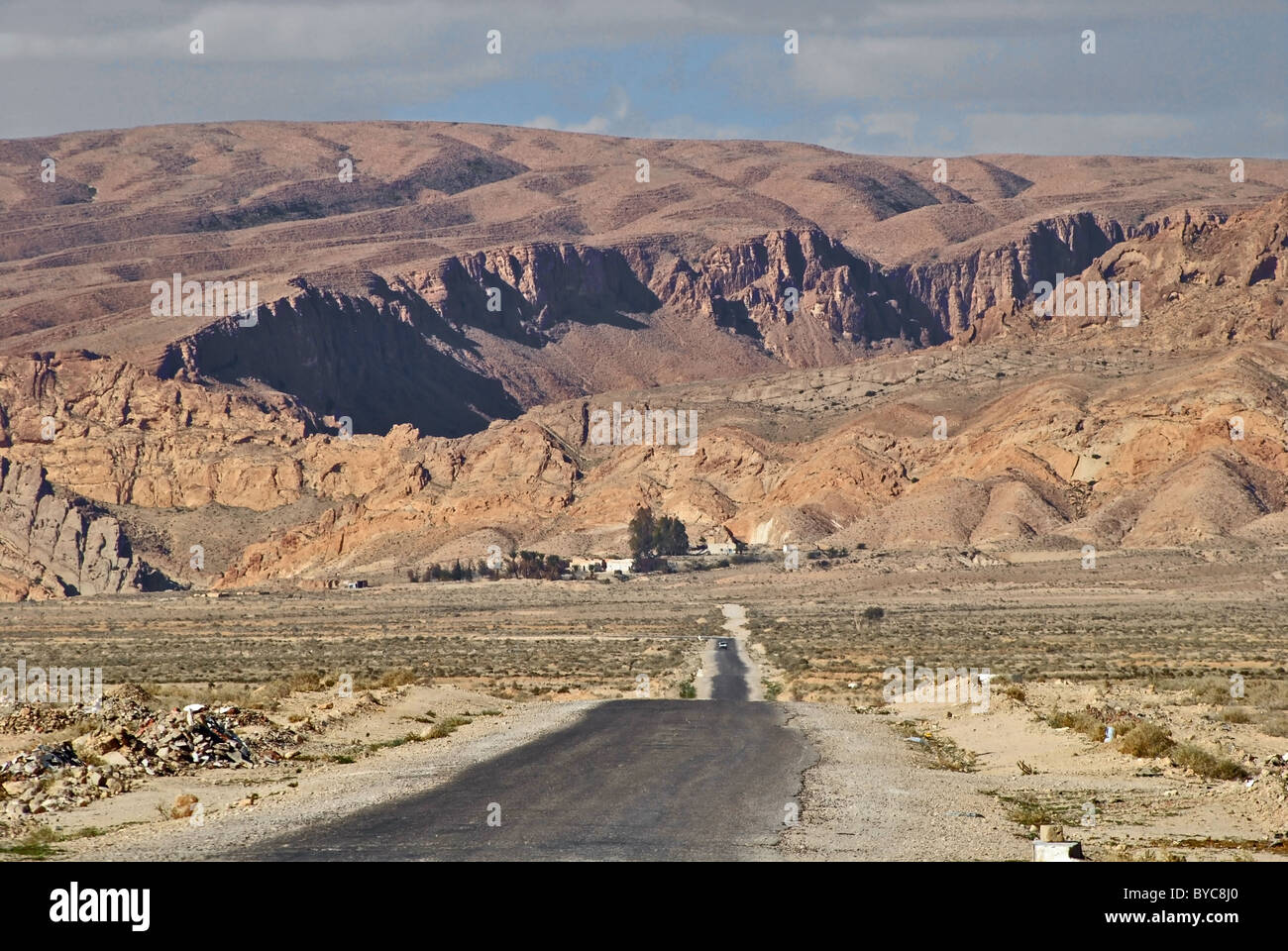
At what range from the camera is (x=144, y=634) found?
264 ft

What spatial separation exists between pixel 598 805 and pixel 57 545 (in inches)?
5468

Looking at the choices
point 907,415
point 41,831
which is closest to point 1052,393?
point 907,415

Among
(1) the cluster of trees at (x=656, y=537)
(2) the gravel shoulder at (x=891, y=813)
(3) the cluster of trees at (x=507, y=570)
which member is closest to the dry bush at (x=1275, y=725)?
(2) the gravel shoulder at (x=891, y=813)

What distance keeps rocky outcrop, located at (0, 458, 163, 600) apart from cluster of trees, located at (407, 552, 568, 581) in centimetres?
3247

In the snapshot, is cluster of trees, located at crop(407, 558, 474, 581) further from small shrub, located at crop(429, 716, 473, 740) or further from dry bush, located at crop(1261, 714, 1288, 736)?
dry bush, located at crop(1261, 714, 1288, 736)

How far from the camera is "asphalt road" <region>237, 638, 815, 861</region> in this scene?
49.5 ft

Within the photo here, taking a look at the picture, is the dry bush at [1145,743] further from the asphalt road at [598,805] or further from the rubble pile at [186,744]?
the rubble pile at [186,744]

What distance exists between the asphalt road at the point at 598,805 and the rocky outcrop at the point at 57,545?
119 m

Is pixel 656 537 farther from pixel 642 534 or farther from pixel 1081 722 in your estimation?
pixel 1081 722

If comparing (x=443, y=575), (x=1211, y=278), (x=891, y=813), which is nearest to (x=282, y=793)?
(x=891, y=813)

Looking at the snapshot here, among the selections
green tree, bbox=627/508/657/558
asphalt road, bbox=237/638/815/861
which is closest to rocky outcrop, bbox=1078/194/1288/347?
green tree, bbox=627/508/657/558

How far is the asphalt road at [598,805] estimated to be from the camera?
15078mm
